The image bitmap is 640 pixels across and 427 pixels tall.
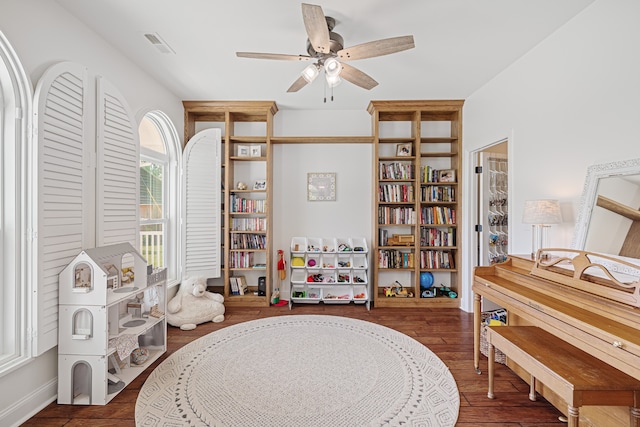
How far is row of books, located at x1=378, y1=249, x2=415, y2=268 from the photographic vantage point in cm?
384

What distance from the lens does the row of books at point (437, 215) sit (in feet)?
12.5

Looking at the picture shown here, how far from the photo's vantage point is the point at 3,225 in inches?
67.5

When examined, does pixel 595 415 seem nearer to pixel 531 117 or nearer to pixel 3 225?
pixel 531 117

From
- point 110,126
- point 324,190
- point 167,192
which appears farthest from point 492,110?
point 167,192

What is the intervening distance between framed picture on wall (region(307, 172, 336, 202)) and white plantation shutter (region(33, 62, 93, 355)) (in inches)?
99.1

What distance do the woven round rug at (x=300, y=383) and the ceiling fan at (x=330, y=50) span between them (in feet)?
7.39

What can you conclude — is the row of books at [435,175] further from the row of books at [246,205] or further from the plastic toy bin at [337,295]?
the row of books at [246,205]

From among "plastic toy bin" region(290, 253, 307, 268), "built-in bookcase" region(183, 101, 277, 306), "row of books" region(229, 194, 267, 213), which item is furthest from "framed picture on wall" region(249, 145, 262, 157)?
"plastic toy bin" region(290, 253, 307, 268)

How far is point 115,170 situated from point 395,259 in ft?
10.7

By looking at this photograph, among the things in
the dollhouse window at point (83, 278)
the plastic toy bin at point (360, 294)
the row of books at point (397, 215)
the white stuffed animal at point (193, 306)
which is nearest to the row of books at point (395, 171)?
the row of books at point (397, 215)

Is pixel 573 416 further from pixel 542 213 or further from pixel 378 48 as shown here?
pixel 378 48

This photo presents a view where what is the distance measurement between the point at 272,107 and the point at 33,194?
266 cm

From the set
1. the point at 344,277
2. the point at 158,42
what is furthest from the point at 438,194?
the point at 158,42

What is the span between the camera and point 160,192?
11.4 feet
